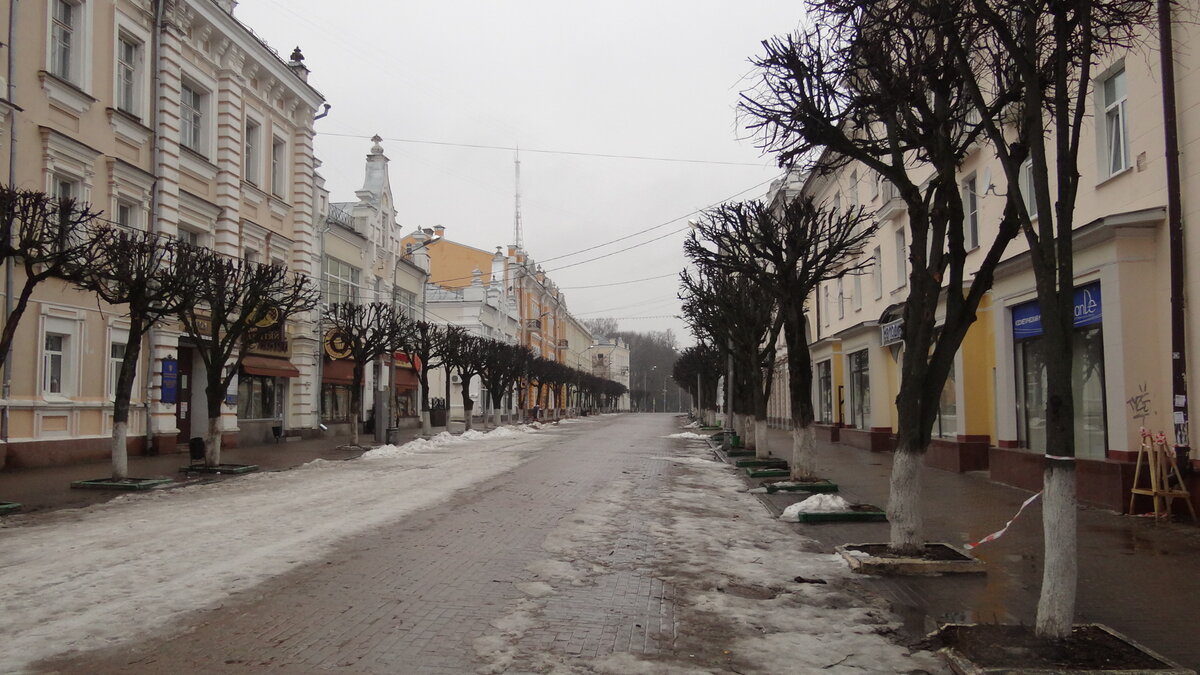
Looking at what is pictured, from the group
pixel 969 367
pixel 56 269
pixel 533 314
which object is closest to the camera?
pixel 56 269

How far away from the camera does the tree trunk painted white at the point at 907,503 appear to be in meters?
8.14

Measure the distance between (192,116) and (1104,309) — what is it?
80.2 ft

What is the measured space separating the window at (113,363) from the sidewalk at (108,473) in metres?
1.78

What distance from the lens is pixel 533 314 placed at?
8712 cm

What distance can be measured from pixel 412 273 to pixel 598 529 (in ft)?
130

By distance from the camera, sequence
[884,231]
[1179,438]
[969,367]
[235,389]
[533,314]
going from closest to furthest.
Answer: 1. [1179,438]
2. [969,367]
3. [884,231]
4. [235,389]
5. [533,314]

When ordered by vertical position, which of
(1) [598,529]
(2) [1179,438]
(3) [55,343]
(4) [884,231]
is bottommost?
(1) [598,529]

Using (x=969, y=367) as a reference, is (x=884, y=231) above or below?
above

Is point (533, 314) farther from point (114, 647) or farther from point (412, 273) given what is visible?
point (114, 647)

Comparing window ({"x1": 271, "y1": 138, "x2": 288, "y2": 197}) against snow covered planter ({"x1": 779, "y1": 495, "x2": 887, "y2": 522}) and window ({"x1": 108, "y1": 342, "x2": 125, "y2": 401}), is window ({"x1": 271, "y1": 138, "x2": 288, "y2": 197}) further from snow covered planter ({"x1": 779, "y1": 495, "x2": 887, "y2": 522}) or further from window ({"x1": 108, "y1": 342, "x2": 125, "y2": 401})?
snow covered planter ({"x1": 779, "y1": 495, "x2": 887, "y2": 522})

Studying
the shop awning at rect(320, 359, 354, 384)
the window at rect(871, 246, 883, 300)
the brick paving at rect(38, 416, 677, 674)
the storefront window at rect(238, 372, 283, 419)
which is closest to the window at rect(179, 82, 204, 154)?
the storefront window at rect(238, 372, 283, 419)

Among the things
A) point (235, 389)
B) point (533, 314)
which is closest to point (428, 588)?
point (235, 389)

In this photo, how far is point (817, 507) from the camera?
445 inches

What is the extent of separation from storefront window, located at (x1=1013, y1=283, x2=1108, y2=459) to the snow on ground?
9.74 meters
